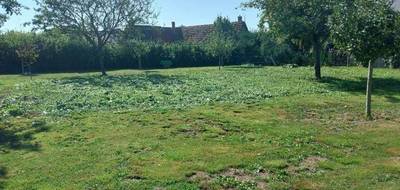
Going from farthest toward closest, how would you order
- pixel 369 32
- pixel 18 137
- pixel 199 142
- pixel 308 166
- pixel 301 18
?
pixel 301 18 < pixel 369 32 < pixel 18 137 < pixel 199 142 < pixel 308 166

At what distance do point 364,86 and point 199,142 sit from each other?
43.2 ft

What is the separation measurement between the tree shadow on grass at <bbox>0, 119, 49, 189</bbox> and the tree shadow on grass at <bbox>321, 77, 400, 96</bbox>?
11.6 m

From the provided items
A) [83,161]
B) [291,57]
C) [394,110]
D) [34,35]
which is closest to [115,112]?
[83,161]

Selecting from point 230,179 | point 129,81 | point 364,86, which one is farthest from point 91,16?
point 230,179

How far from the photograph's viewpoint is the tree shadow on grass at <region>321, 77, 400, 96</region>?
727 inches

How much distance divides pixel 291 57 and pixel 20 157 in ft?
116

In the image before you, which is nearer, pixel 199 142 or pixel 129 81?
pixel 199 142

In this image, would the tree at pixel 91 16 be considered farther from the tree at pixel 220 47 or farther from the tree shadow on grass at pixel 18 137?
the tree shadow on grass at pixel 18 137

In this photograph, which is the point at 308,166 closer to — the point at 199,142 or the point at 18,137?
the point at 199,142

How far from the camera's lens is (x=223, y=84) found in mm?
21797

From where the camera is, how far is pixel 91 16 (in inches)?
1334

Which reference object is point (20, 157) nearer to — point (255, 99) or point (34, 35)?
point (255, 99)

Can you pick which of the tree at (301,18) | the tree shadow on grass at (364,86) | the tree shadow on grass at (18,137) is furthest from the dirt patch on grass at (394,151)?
the tree at (301,18)

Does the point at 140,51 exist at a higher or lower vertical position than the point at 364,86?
higher
